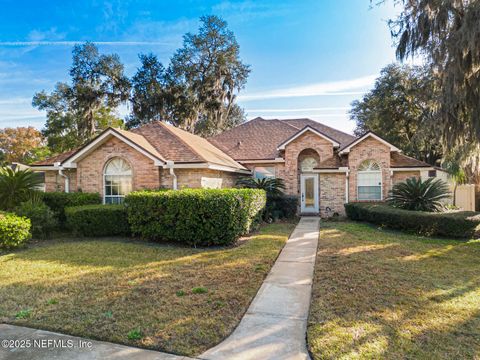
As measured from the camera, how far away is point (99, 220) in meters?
11.1

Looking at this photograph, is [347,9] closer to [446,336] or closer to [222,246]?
[222,246]

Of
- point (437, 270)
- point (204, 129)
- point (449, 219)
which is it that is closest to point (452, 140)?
point (449, 219)

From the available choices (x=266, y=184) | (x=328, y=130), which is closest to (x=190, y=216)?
(x=266, y=184)

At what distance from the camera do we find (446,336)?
398cm

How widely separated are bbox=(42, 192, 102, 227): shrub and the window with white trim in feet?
31.0

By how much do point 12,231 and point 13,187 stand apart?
3.82m

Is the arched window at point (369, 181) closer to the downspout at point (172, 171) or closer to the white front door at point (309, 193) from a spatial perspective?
the white front door at point (309, 193)

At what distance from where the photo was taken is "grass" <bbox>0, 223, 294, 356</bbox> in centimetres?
412

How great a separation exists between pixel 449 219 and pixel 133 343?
37.1 feet

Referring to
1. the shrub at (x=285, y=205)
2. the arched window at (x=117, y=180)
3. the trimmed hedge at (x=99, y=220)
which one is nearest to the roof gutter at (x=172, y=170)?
the arched window at (x=117, y=180)

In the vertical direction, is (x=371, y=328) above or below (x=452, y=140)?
below

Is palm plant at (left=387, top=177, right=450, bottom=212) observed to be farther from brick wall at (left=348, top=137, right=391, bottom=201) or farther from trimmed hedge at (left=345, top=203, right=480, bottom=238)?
brick wall at (left=348, top=137, right=391, bottom=201)

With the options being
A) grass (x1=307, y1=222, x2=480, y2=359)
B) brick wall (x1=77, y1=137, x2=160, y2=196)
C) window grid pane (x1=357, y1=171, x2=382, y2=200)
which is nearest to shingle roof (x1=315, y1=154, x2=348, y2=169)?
window grid pane (x1=357, y1=171, x2=382, y2=200)

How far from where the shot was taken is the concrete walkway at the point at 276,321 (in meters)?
3.62
